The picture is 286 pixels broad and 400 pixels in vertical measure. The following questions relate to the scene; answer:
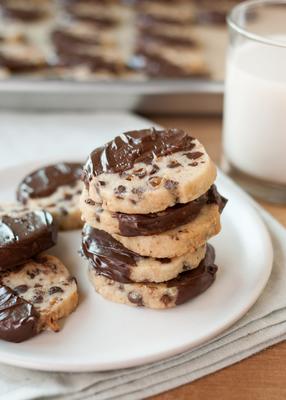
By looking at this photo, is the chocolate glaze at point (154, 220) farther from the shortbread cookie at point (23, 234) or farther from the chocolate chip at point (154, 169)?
the shortbread cookie at point (23, 234)

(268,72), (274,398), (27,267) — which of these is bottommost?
(274,398)

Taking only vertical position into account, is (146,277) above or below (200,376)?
above

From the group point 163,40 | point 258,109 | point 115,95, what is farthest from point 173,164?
point 163,40

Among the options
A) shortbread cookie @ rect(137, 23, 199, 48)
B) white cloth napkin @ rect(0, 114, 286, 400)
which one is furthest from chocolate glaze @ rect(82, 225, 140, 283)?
shortbread cookie @ rect(137, 23, 199, 48)

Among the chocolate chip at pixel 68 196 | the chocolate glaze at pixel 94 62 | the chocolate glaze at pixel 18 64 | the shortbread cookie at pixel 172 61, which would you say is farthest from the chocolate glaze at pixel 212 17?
the chocolate chip at pixel 68 196

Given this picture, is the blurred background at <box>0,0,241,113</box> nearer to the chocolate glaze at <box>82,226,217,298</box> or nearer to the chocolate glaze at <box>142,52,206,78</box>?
the chocolate glaze at <box>142,52,206,78</box>

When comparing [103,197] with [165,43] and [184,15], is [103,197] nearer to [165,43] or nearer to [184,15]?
[165,43]

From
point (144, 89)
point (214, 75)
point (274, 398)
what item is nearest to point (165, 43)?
point (214, 75)
